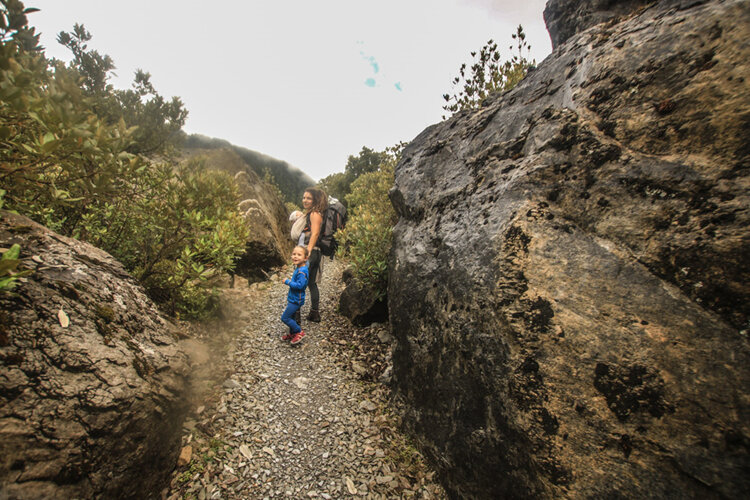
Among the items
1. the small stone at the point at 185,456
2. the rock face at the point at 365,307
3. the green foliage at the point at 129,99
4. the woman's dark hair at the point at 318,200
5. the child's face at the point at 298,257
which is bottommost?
the small stone at the point at 185,456

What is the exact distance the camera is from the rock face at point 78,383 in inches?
82.5

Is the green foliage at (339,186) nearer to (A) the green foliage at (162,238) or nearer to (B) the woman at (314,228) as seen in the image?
(B) the woman at (314,228)

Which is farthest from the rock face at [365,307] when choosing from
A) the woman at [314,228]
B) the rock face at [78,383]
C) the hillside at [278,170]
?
the hillside at [278,170]

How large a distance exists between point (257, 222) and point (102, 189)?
7.91m

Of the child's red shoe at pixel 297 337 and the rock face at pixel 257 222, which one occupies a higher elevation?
the rock face at pixel 257 222

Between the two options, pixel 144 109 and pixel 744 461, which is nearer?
pixel 744 461

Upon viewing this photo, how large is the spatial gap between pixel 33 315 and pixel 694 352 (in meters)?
5.53

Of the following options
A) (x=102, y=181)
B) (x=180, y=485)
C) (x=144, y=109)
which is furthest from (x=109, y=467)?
(x=144, y=109)

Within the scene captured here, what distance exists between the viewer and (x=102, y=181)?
10.4 feet

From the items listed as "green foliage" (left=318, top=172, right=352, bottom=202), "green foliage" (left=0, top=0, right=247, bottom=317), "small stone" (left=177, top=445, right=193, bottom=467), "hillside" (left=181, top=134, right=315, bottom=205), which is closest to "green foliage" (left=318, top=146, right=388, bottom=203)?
"green foliage" (left=318, top=172, right=352, bottom=202)

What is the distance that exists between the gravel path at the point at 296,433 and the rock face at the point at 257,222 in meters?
4.30

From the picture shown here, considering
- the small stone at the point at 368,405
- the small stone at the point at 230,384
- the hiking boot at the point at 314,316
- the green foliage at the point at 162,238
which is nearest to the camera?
the small stone at the point at 368,405

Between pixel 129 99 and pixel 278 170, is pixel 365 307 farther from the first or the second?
pixel 278 170

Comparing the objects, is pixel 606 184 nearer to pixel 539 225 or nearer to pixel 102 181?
pixel 539 225
